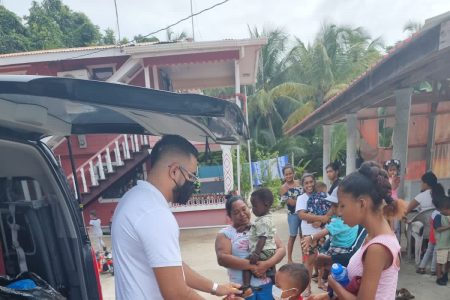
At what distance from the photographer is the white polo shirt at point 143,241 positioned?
1.41m

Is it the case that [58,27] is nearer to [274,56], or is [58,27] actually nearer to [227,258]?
[274,56]

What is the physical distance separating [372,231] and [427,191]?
3.76m

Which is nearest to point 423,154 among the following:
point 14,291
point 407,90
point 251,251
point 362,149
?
point 362,149

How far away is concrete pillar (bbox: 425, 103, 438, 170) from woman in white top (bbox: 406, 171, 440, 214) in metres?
3.97

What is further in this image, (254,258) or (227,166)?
(227,166)

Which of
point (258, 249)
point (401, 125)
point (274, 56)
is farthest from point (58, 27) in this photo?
point (258, 249)

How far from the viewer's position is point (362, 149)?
10.4 metres

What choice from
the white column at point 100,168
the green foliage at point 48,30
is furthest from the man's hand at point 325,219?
the green foliage at point 48,30

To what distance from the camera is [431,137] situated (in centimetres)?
811

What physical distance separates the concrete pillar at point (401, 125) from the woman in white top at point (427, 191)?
0.46 meters

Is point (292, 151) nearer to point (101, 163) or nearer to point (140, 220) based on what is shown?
point (101, 163)

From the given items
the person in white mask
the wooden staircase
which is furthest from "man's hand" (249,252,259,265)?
the wooden staircase

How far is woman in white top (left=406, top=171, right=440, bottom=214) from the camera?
4.65 meters

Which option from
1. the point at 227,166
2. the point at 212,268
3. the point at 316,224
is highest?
the point at 316,224
